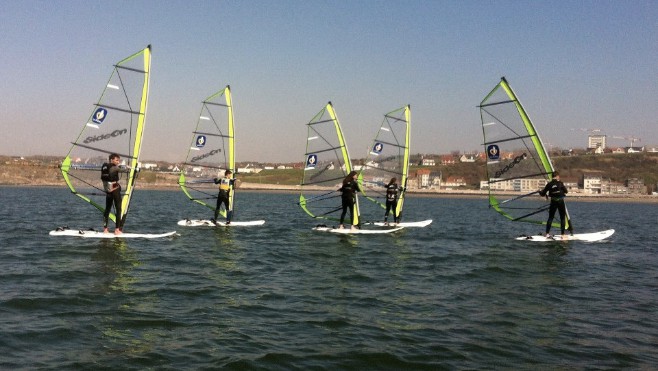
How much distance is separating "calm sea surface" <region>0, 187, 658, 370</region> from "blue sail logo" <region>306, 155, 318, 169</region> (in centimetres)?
766

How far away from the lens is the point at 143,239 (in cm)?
1695

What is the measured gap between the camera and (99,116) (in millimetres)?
16125

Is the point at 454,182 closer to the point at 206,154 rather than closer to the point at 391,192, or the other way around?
the point at 391,192

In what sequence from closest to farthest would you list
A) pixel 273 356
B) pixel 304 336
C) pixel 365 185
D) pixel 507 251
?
pixel 273 356, pixel 304 336, pixel 507 251, pixel 365 185

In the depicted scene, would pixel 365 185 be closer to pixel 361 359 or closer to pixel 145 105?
pixel 145 105

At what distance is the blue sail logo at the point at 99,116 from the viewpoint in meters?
16.1

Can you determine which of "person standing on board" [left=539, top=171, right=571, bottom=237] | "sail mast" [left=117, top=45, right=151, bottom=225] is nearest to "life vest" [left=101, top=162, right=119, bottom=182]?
"sail mast" [left=117, top=45, right=151, bottom=225]

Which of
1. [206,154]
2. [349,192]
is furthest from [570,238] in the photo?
[206,154]

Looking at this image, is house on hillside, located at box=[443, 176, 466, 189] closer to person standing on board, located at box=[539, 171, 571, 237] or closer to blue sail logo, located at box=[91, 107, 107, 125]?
person standing on board, located at box=[539, 171, 571, 237]

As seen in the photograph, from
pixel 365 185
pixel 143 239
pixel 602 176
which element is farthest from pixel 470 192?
pixel 143 239

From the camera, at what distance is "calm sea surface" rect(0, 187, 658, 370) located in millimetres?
6188

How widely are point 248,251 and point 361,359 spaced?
9256 millimetres

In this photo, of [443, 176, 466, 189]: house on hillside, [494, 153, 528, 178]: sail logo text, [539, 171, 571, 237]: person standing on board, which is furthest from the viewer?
[443, 176, 466, 189]: house on hillside

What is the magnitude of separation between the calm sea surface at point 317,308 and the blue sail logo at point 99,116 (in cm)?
353
